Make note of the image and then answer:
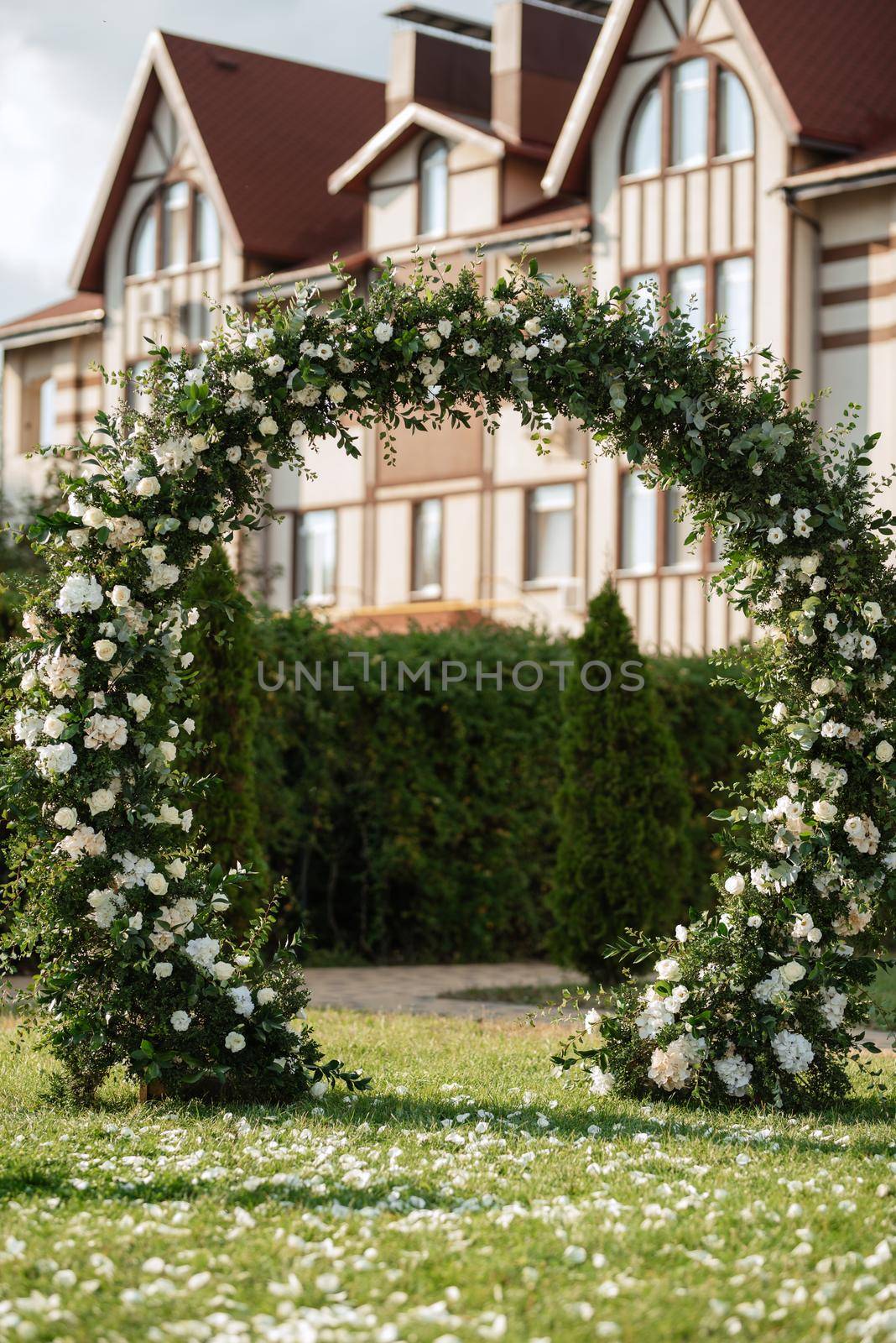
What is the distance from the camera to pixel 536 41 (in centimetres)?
2173

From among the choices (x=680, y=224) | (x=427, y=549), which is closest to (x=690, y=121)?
(x=680, y=224)

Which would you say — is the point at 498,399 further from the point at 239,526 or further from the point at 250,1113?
the point at 250,1113

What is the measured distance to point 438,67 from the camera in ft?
75.7

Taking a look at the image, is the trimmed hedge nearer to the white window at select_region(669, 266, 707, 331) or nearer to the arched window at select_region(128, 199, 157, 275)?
the white window at select_region(669, 266, 707, 331)

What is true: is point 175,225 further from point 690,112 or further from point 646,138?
point 690,112

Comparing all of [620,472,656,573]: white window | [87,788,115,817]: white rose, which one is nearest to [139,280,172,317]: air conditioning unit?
[620,472,656,573]: white window

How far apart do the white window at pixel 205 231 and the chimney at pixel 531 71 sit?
4598 mm

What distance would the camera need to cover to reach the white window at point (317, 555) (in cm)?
2306

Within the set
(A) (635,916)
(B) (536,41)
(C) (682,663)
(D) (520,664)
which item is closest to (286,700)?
(D) (520,664)

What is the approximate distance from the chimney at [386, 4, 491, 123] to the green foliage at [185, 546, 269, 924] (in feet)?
44.4

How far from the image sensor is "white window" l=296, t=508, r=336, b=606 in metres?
23.1

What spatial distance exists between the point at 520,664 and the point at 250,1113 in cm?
819

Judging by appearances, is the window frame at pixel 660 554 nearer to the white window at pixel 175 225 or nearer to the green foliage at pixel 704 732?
the green foliage at pixel 704 732

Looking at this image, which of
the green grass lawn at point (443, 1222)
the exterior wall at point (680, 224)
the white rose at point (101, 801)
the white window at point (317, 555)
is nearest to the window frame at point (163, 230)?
the white window at point (317, 555)
